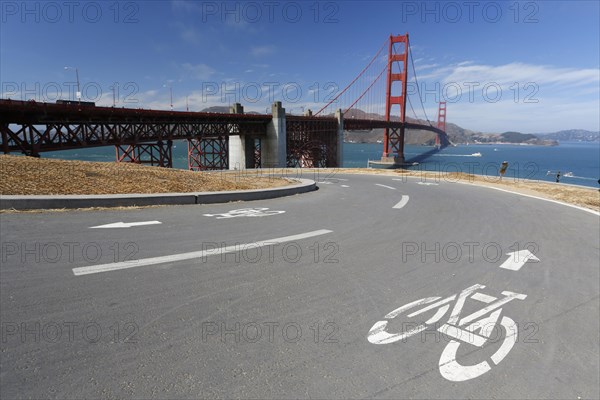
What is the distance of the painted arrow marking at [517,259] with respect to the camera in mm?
5381

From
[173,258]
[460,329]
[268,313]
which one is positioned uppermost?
[173,258]

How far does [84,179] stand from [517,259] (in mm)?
11786

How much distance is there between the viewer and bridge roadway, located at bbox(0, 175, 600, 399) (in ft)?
8.04

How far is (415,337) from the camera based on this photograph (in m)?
3.15

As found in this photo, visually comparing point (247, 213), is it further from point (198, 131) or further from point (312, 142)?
point (312, 142)

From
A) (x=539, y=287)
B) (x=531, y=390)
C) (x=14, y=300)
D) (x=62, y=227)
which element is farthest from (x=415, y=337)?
(x=62, y=227)

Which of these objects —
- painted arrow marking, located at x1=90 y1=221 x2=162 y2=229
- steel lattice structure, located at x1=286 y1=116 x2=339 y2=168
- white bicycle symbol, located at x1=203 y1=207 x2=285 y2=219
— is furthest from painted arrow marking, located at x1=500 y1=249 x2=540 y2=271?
steel lattice structure, located at x1=286 y1=116 x2=339 y2=168

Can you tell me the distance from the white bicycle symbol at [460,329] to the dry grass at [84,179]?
357 inches

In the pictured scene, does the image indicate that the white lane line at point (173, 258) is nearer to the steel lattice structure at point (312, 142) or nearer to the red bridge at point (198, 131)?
the red bridge at point (198, 131)

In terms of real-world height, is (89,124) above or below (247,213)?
above

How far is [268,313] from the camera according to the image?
3.40 meters

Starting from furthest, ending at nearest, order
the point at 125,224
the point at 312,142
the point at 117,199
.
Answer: the point at 312,142
the point at 117,199
the point at 125,224

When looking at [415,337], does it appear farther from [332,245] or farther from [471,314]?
[332,245]

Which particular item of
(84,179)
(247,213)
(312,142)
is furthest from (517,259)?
(312,142)
